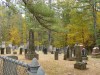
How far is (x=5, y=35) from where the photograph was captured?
56812 millimetres

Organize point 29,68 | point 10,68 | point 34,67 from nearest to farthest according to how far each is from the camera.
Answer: point 34,67, point 29,68, point 10,68

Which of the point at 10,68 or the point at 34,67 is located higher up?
the point at 34,67

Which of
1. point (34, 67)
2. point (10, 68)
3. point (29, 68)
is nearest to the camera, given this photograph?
point (34, 67)

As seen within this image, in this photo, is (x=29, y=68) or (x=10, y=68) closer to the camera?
(x=29, y=68)

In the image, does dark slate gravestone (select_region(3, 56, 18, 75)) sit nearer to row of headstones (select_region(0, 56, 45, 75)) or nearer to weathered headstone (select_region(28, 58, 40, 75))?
row of headstones (select_region(0, 56, 45, 75))

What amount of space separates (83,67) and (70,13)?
20605 millimetres

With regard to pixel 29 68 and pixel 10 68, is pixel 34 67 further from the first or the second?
pixel 10 68

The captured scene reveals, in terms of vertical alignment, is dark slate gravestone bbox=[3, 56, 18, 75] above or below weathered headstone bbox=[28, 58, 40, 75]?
below

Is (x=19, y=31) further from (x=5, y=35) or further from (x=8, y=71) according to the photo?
(x=8, y=71)

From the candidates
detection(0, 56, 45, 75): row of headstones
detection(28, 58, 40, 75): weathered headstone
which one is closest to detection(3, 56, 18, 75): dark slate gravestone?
detection(0, 56, 45, 75): row of headstones

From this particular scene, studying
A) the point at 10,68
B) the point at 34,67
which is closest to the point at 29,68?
the point at 34,67

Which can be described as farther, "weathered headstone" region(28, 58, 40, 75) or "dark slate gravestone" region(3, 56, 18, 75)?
"dark slate gravestone" region(3, 56, 18, 75)

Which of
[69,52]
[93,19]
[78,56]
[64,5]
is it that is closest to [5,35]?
[64,5]

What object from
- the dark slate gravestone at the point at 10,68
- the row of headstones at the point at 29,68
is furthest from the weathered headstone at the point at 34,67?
the dark slate gravestone at the point at 10,68
